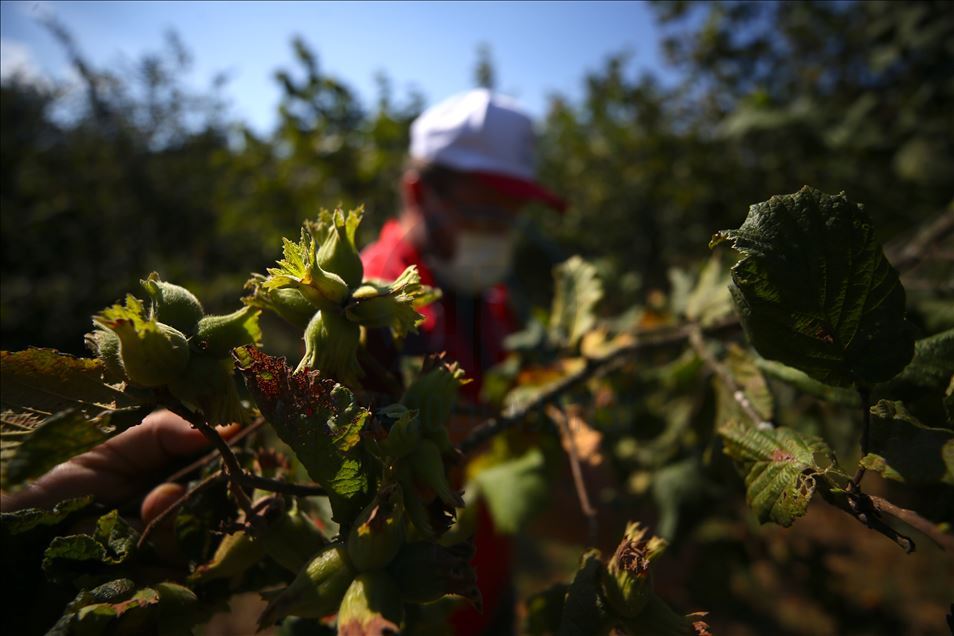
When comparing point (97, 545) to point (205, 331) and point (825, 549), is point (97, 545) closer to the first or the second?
point (205, 331)

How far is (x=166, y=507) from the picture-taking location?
2.28 feet

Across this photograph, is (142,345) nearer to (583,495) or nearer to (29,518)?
(29,518)

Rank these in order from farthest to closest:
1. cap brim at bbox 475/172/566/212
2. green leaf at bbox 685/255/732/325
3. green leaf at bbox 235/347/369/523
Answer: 1. cap brim at bbox 475/172/566/212
2. green leaf at bbox 685/255/732/325
3. green leaf at bbox 235/347/369/523

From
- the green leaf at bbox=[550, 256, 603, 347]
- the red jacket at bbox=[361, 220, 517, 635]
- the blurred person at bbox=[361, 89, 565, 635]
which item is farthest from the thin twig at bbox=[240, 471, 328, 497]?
the blurred person at bbox=[361, 89, 565, 635]

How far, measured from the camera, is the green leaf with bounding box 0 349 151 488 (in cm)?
46

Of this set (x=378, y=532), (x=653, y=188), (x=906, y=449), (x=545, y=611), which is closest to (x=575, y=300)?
(x=545, y=611)

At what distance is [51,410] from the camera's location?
529mm

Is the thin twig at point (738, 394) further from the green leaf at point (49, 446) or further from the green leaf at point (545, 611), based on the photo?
the green leaf at point (49, 446)

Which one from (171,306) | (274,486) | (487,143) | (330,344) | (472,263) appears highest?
(487,143)

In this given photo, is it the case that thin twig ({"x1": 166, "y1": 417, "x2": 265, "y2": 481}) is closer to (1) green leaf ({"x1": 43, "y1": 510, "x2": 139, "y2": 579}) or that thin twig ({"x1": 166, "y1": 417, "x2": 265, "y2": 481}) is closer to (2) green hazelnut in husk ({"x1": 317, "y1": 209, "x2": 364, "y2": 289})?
(1) green leaf ({"x1": 43, "y1": 510, "x2": 139, "y2": 579})

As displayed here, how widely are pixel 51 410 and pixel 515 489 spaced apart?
1.21m

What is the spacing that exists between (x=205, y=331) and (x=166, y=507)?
0.27 meters

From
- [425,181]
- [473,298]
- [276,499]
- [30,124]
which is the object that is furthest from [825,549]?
[30,124]

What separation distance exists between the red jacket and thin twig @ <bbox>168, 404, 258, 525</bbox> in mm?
1407
